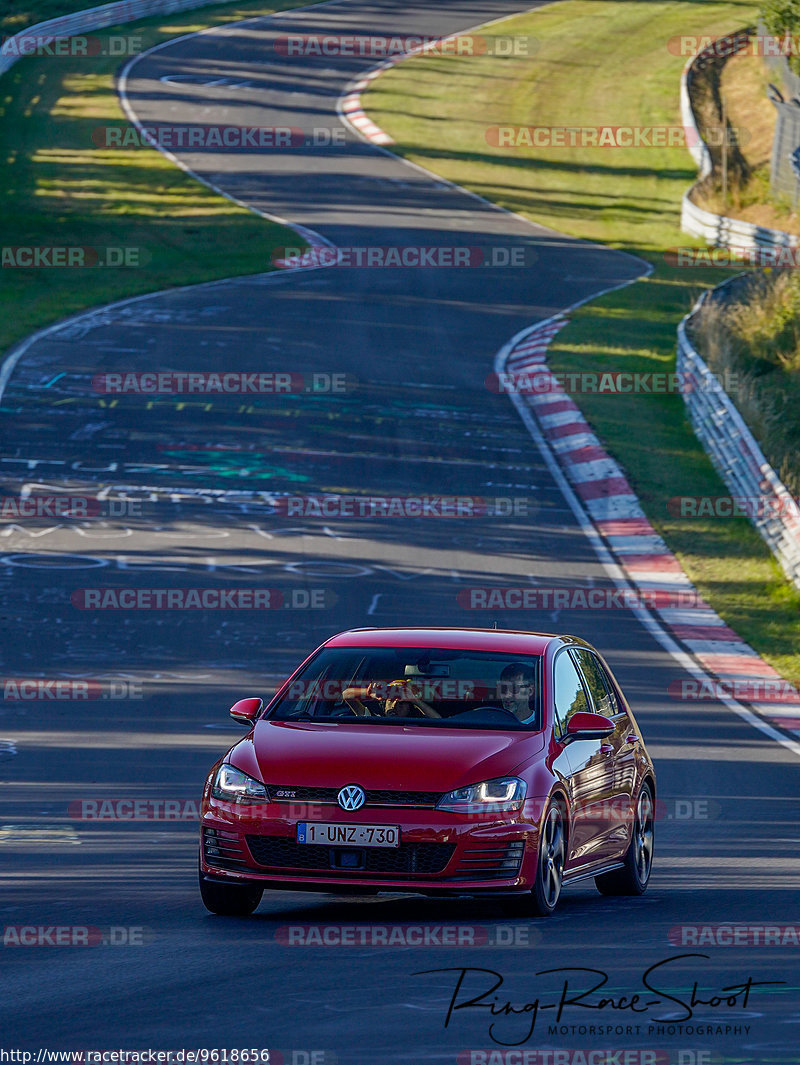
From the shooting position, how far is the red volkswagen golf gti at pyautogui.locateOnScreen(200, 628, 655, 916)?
25.5 feet

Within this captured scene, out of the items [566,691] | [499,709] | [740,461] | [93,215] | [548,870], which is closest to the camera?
[548,870]

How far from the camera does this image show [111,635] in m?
16.2

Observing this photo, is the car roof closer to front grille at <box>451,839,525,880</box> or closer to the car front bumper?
the car front bumper

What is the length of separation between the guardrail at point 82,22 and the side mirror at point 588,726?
161 feet

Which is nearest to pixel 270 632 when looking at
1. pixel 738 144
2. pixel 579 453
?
pixel 579 453

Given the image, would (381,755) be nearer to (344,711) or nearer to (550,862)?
(344,711)

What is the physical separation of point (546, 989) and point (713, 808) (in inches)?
201

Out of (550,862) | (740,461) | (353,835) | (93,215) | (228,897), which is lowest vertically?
(740,461)

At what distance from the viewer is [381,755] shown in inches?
317

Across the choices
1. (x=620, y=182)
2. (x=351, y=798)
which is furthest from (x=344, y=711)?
(x=620, y=182)

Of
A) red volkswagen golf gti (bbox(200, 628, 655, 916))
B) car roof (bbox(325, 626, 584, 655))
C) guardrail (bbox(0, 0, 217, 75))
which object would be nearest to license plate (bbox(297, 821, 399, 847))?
red volkswagen golf gti (bbox(200, 628, 655, 916))

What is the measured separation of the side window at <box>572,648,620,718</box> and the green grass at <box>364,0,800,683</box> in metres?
6.83

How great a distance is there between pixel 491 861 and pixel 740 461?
14885 mm

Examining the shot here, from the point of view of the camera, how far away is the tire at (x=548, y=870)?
26.0 feet
